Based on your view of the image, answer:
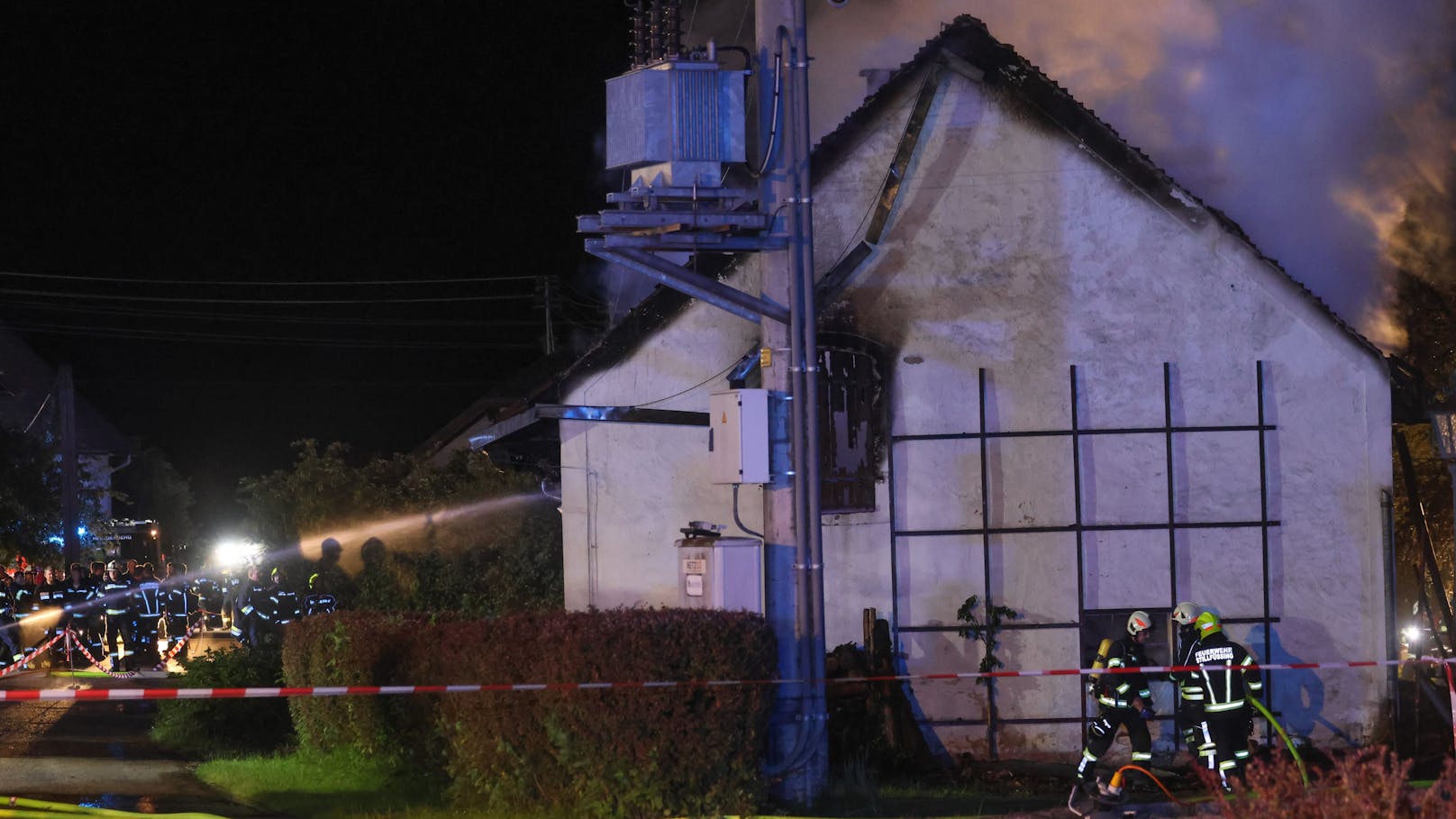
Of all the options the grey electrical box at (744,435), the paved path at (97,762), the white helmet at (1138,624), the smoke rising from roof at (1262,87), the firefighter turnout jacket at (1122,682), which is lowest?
the paved path at (97,762)

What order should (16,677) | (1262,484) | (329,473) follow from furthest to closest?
1. (329,473)
2. (16,677)
3. (1262,484)

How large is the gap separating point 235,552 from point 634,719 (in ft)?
99.2

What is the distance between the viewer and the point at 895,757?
11.9 m

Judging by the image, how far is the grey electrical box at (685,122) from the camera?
9.95 metres

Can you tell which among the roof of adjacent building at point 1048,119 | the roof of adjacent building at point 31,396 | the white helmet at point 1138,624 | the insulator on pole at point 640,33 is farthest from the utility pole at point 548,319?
A: the white helmet at point 1138,624

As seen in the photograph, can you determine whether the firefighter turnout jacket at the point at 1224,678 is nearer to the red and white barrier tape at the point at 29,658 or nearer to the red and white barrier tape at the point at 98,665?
the red and white barrier tape at the point at 98,665

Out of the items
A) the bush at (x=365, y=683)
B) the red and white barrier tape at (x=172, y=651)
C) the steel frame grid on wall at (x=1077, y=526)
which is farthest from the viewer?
the red and white barrier tape at (x=172, y=651)

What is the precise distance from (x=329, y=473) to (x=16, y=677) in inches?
295

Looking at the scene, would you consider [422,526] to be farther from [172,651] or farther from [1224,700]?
[1224,700]

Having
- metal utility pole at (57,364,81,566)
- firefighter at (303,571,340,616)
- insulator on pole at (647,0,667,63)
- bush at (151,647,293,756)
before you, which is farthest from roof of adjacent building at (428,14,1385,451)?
metal utility pole at (57,364,81,566)

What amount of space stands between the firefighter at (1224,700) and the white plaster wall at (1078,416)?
236cm

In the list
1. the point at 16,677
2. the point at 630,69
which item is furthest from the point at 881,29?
the point at 16,677

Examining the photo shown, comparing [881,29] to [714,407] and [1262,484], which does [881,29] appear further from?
[714,407]

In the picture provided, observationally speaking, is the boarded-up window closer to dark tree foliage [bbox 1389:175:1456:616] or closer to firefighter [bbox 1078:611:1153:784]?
firefighter [bbox 1078:611:1153:784]
